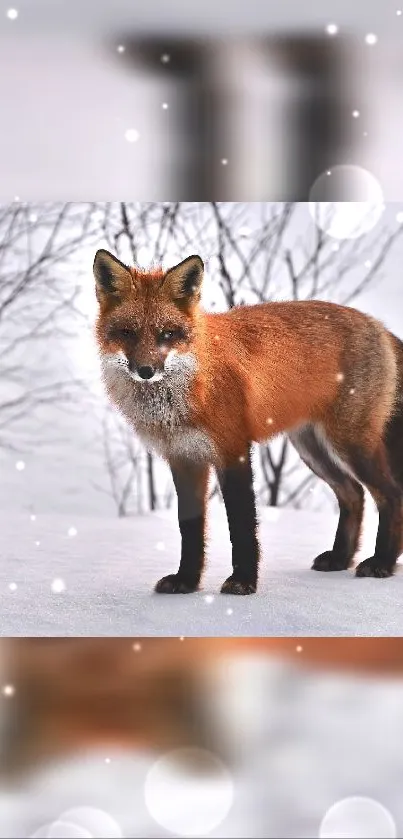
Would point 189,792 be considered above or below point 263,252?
below

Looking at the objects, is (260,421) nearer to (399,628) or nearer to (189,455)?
(189,455)

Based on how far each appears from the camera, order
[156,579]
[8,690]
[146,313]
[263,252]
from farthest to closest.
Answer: [263,252] < [156,579] < [146,313] < [8,690]

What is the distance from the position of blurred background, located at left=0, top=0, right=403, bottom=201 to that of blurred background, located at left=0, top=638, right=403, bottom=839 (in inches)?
46.3

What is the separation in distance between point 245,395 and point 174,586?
47 cm

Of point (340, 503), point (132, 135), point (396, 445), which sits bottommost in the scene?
point (340, 503)

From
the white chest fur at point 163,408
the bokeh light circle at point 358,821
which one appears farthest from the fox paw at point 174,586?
the bokeh light circle at point 358,821

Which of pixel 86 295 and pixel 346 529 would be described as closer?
pixel 346 529

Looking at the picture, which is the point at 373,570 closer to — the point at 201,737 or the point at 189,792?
the point at 201,737

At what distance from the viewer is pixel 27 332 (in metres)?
2.57

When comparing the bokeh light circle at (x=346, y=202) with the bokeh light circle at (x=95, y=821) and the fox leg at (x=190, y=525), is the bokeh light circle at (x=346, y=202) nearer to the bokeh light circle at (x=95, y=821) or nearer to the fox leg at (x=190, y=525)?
the fox leg at (x=190, y=525)

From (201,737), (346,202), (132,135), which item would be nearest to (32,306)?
(132,135)

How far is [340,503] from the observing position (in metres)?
2.40

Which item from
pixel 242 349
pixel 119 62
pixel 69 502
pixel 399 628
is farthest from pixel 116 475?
pixel 119 62

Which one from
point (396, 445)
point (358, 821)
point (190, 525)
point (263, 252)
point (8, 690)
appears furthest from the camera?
point (263, 252)
